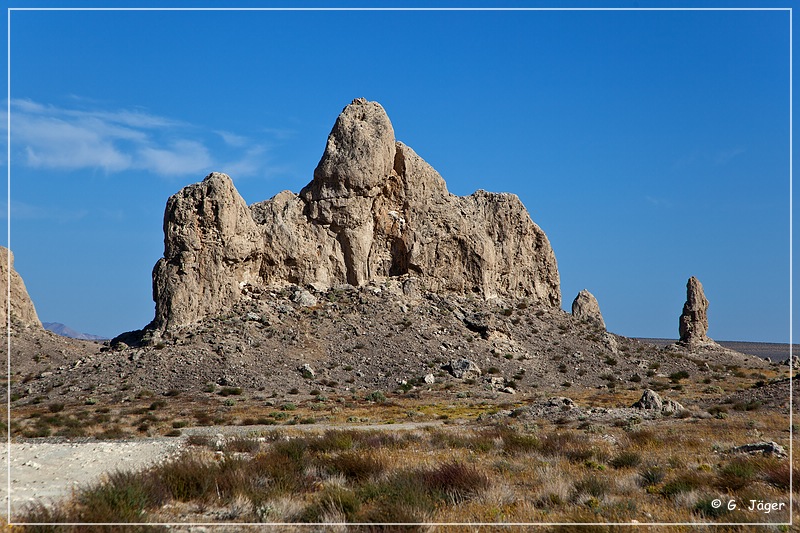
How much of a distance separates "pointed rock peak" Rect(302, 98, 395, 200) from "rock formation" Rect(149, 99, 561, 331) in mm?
68

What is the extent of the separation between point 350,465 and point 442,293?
3298 cm

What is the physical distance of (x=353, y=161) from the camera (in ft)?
140

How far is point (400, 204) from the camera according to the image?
45.7m

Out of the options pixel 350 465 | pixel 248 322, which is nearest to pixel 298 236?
pixel 248 322

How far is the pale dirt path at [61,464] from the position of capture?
10.6 meters

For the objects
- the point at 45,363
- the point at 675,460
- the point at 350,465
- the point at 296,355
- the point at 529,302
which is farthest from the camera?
the point at 529,302

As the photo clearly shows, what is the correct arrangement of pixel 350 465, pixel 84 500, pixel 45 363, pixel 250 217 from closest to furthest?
pixel 84 500 < pixel 350 465 < pixel 250 217 < pixel 45 363

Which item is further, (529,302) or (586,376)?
(529,302)

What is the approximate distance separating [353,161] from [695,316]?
36.7 m

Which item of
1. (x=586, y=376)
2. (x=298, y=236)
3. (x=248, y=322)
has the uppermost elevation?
(x=298, y=236)

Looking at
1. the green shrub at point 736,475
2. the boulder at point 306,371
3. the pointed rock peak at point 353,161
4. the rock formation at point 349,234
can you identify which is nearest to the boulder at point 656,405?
the green shrub at point 736,475

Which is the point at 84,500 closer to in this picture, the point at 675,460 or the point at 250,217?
the point at 675,460

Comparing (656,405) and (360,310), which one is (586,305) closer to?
(360,310)

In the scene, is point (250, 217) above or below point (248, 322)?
above
